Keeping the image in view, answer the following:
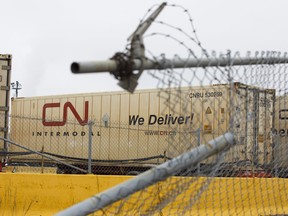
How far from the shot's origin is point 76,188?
872 cm

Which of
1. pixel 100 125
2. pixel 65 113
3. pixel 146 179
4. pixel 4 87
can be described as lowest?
pixel 146 179

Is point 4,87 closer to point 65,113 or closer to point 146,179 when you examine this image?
point 65,113

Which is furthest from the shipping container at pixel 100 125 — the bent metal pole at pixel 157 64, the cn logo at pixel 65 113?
the bent metal pole at pixel 157 64

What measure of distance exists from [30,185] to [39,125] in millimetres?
12451

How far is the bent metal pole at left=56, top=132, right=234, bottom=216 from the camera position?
325cm

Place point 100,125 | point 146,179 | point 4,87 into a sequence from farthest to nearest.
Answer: point 100,125
point 4,87
point 146,179

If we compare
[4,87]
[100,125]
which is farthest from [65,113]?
[4,87]

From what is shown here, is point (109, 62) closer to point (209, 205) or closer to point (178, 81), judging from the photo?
point (178, 81)

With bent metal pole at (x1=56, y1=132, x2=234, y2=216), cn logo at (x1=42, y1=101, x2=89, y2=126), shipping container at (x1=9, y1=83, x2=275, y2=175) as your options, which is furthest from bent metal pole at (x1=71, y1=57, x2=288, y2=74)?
cn logo at (x1=42, y1=101, x2=89, y2=126)

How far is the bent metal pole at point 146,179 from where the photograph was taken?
10.7ft

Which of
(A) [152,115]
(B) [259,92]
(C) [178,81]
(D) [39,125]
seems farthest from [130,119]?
(C) [178,81]

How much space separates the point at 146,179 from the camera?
3.35 m

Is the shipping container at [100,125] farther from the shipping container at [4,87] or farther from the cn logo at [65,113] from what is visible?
the shipping container at [4,87]

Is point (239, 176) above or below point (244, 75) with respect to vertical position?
below
